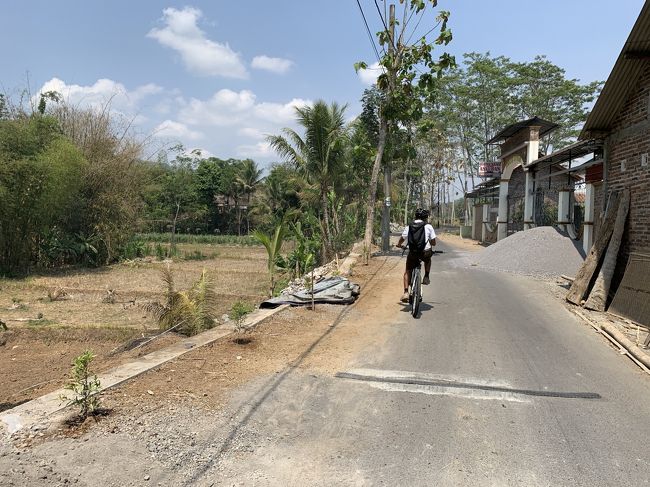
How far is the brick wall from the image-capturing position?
9.50 meters

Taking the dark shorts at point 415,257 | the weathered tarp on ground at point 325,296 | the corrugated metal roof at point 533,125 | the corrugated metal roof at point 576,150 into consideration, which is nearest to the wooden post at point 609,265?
the corrugated metal roof at point 576,150

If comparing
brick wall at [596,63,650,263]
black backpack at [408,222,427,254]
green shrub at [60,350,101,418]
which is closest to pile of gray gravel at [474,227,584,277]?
brick wall at [596,63,650,263]

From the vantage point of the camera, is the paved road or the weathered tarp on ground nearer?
the paved road

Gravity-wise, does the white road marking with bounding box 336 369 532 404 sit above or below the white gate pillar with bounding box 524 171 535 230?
below

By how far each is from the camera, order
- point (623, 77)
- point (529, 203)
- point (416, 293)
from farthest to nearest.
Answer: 1. point (529, 203)
2. point (623, 77)
3. point (416, 293)

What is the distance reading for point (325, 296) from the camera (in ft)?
31.7

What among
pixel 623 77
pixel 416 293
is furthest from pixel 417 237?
pixel 623 77

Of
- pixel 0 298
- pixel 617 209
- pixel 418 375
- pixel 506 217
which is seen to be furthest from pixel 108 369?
pixel 506 217

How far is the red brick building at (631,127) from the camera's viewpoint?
30.4 feet

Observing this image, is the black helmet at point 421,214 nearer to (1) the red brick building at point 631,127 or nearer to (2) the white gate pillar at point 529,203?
(1) the red brick building at point 631,127

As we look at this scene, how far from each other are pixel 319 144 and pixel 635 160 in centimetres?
1282

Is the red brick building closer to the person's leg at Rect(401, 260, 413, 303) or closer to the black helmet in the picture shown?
the black helmet

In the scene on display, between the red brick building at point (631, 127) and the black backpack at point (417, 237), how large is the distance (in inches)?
173

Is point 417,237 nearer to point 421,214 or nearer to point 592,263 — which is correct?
point 421,214
